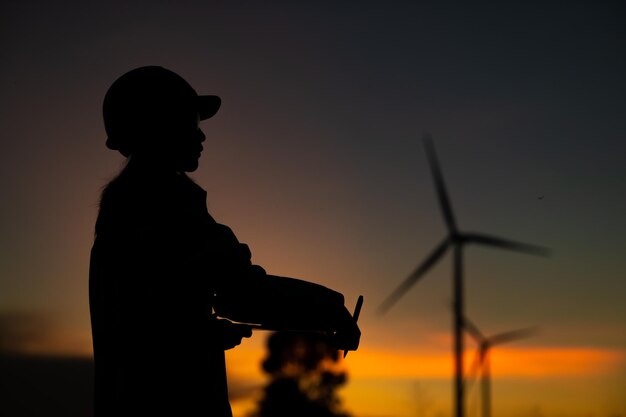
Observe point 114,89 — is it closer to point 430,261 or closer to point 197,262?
point 197,262

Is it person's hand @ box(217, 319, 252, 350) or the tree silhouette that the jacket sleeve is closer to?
person's hand @ box(217, 319, 252, 350)

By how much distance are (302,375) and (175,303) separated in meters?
80.7

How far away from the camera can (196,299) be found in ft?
15.5

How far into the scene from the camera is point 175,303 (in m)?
4.71

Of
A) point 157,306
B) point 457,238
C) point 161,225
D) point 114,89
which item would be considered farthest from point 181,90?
point 457,238

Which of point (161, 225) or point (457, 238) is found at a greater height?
point (457, 238)

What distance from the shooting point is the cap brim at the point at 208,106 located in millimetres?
5309

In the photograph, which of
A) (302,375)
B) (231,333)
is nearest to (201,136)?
(231,333)

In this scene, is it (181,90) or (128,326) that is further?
(181,90)

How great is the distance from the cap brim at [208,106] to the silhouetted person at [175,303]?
0.50 metres

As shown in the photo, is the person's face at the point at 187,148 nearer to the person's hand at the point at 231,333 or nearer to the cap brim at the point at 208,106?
the cap brim at the point at 208,106

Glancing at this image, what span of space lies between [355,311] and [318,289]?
0.22m

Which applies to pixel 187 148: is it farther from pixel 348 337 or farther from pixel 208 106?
pixel 348 337

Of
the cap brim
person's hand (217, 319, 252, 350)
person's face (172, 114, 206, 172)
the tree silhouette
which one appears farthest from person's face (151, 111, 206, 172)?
the tree silhouette
